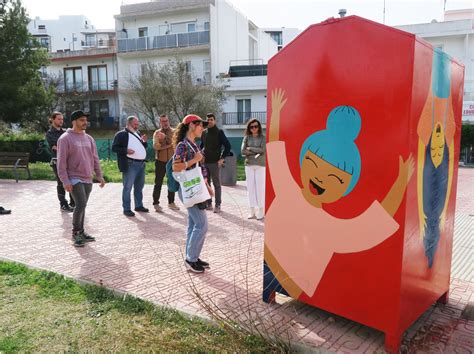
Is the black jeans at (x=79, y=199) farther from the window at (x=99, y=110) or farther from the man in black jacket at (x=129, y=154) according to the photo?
the window at (x=99, y=110)

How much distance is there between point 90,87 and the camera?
1499 inches

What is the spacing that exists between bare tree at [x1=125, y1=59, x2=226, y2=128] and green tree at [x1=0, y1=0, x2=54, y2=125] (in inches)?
355

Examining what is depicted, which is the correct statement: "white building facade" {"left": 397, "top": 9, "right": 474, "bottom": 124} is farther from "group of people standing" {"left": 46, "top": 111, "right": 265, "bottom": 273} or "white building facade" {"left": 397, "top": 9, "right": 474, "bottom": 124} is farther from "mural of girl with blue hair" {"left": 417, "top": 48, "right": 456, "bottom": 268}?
"mural of girl with blue hair" {"left": 417, "top": 48, "right": 456, "bottom": 268}

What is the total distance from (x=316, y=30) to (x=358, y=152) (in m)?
1.00

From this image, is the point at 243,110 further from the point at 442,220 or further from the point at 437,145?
the point at 437,145

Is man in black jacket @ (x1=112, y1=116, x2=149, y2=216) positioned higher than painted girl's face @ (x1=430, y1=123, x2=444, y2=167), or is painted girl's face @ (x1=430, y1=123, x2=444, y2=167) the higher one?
painted girl's face @ (x1=430, y1=123, x2=444, y2=167)

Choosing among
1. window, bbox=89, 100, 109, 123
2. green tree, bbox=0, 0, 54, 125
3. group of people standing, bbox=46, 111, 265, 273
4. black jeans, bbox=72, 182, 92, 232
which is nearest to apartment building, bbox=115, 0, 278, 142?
window, bbox=89, 100, 109, 123

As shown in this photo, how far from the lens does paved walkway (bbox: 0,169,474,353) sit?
3.45m

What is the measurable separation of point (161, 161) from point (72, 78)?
34.7 meters

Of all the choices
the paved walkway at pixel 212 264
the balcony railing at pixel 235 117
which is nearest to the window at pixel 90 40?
the balcony railing at pixel 235 117

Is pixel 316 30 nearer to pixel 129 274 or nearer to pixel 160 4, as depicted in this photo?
pixel 129 274

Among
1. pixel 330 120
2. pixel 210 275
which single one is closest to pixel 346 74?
pixel 330 120

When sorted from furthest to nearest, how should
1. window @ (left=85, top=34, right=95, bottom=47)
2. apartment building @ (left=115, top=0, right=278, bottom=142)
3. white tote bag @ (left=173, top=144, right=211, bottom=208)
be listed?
window @ (left=85, top=34, right=95, bottom=47)
apartment building @ (left=115, top=0, right=278, bottom=142)
white tote bag @ (left=173, top=144, right=211, bottom=208)

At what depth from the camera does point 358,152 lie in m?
3.18
